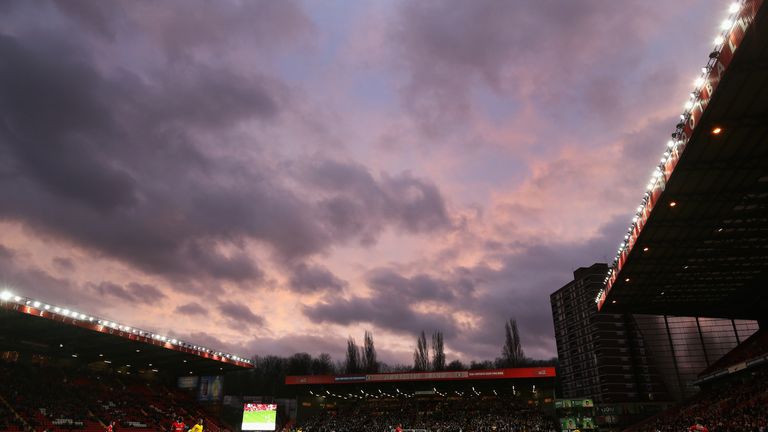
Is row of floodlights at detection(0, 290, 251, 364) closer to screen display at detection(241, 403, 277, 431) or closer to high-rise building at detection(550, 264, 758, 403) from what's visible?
screen display at detection(241, 403, 277, 431)

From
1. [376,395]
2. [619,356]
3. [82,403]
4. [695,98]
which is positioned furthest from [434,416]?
[695,98]

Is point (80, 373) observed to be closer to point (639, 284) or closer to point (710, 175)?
point (639, 284)

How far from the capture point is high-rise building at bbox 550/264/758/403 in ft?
290

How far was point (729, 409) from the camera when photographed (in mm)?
41375

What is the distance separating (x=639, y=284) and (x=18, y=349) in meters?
66.0

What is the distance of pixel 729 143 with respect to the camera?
23.5m

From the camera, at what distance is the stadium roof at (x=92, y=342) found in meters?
43.5

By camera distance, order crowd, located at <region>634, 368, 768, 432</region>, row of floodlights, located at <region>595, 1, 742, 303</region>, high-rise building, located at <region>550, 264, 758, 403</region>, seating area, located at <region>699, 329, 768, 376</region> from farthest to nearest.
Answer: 1. high-rise building, located at <region>550, 264, 758, 403</region>
2. seating area, located at <region>699, 329, 768, 376</region>
3. crowd, located at <region>634, 368, 768, 432</region>
4. row of floodlights, located at <region>595, 1, 742, 303</region>

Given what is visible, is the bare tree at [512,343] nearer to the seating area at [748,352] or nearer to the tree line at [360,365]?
the tree line at [360,365]

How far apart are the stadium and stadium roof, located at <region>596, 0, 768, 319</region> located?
3.9 inches

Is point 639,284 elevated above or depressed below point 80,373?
above

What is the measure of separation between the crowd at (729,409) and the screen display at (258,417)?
1516 inches

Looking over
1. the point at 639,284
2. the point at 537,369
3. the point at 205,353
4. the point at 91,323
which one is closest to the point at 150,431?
the point at 205,353

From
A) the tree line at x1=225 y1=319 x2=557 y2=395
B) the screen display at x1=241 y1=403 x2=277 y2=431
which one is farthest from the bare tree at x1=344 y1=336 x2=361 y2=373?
the screen display at x1=241 y1=403 x2=277 y2=431
